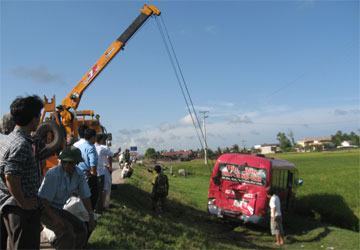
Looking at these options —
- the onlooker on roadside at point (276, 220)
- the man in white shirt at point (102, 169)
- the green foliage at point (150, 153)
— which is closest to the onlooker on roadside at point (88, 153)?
the man in white shirt at point (102, 169)

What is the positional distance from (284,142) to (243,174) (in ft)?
467

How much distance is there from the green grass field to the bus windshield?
175 cm

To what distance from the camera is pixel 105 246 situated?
7.51 metres

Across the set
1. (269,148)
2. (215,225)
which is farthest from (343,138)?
(215,225)

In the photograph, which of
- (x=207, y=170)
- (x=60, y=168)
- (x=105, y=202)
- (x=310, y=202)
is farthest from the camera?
(x=207, y=170)

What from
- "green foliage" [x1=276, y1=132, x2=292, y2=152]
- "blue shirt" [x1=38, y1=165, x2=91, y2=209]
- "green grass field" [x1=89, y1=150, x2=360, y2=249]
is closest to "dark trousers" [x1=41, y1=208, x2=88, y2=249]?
"blue shirt" [x1=38, y1=165, x2=91, y2=209]

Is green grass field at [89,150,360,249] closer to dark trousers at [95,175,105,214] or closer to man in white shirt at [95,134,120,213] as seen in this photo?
dark trousers at [95,175,105,214]

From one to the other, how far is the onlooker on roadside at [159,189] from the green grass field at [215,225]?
1.13 feet

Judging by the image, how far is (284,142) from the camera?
152500mm

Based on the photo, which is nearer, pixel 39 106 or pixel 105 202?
pixel 39 106

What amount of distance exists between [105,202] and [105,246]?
2590mm

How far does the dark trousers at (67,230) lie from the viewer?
453 cm

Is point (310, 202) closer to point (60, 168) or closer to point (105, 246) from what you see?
point (105, 246)

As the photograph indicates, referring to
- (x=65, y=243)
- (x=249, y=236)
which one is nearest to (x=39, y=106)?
(x=65, y=243)
